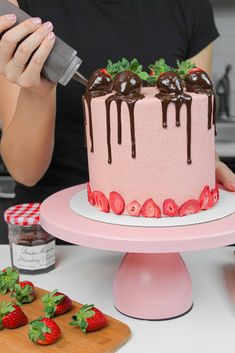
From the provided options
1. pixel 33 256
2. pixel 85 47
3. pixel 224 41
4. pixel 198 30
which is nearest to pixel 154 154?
pixel 33 256

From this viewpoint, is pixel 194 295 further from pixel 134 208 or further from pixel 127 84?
pixel 127 84

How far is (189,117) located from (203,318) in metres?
0.35

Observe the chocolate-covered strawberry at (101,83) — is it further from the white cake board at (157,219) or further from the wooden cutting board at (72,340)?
the wooden cutting board at (72,340)

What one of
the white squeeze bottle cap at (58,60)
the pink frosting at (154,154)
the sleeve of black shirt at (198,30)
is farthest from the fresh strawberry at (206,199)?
the sleeve of black shirt at (198,30)

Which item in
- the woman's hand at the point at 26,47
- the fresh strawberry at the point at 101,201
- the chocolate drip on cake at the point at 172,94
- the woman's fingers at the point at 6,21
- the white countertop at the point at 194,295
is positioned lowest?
the white countertop at the point at 194,295

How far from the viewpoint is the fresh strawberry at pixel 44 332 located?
84cm

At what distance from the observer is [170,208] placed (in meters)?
0.98

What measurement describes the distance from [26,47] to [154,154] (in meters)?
0.29

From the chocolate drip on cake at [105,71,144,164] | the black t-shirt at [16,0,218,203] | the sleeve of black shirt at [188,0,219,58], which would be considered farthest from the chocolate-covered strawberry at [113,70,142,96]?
the sleeve of black shirt at [188,0,219,58]

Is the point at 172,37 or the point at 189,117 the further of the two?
the point at 172,37

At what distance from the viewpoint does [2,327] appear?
895mm

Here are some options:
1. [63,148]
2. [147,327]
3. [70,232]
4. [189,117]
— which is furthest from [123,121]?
[63,148]

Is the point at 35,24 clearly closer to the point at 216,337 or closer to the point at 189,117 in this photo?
the point at 189,117

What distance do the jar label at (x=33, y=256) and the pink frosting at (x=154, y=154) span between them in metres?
0.19
